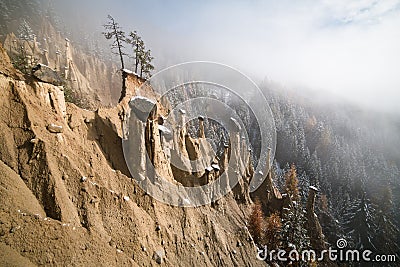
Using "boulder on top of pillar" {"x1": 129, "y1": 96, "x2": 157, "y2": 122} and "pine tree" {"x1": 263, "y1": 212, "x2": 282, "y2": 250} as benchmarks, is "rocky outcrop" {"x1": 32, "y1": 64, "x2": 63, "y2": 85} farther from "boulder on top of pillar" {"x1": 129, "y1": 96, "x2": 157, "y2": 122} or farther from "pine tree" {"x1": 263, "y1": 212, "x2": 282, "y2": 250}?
"pine tree" {"x1": 263, "y1": 212, "x2": 282, "y2": 250}

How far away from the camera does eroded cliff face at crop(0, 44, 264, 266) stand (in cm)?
948

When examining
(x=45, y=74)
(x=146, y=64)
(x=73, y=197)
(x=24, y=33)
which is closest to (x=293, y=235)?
(x=73, y=197)

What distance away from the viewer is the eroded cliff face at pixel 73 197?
31.1 feet

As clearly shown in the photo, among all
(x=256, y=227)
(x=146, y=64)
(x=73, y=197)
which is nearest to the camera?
(x=73, y=197)

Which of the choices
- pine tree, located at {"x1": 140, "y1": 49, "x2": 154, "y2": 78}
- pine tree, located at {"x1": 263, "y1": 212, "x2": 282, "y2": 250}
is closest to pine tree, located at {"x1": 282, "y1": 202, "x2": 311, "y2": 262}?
pine tree, located at {"x1": 263, "y1": 212, "x2": 282, "y2": 250}

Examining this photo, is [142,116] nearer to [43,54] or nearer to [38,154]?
[38,154]

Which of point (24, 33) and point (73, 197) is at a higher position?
point (24, 33)

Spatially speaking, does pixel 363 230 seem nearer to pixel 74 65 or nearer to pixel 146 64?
pixel 146 64

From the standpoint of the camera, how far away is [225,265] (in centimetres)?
1817

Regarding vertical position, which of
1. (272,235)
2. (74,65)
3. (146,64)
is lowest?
(272,235)

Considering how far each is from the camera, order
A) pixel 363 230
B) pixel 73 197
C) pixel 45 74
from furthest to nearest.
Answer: pixel 363 230 < pixel 45 74 < pixel 73 197

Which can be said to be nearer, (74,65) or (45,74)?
(45,74)

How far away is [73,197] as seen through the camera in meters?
11.6

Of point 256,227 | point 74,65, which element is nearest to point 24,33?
point 74,65
